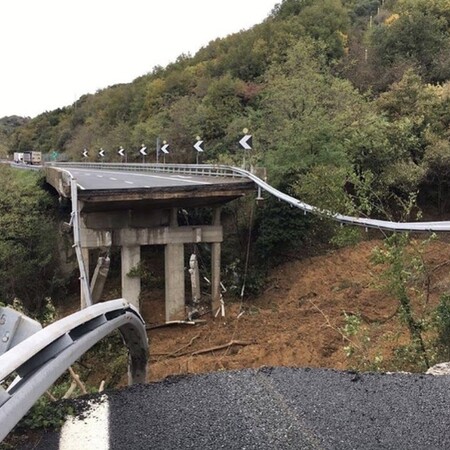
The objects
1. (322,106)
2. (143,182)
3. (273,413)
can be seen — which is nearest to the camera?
(273,413)

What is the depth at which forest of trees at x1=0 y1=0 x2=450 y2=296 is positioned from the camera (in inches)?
762

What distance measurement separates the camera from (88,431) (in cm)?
362

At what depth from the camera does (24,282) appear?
868 inches

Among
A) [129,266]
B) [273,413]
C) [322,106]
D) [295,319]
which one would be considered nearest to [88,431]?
[273,413]

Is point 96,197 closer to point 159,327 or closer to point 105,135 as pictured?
point 159,327

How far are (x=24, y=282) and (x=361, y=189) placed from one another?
57.9 feet

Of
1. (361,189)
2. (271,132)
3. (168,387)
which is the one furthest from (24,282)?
(168,387)

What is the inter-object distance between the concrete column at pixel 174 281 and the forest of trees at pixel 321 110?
3.83 metres

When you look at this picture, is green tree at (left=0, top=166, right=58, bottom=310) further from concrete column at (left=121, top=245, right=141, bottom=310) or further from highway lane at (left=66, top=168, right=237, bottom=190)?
concrete column at (left=121, top=245, right=141, bottom=310)

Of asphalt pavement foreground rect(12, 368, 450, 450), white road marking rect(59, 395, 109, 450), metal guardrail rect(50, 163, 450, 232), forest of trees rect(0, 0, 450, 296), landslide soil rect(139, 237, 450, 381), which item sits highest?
forest of trees rect(0, 0, 450, 296)

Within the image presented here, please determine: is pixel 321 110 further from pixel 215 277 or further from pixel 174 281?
pixel 174 281

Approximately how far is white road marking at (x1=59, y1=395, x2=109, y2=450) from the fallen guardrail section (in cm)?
62

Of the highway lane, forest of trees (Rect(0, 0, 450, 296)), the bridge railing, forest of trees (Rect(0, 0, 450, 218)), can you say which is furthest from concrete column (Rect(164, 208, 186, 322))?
forest of trees (Rect(0, 0, 450, 218))

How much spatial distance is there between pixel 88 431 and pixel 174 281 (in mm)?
14945
